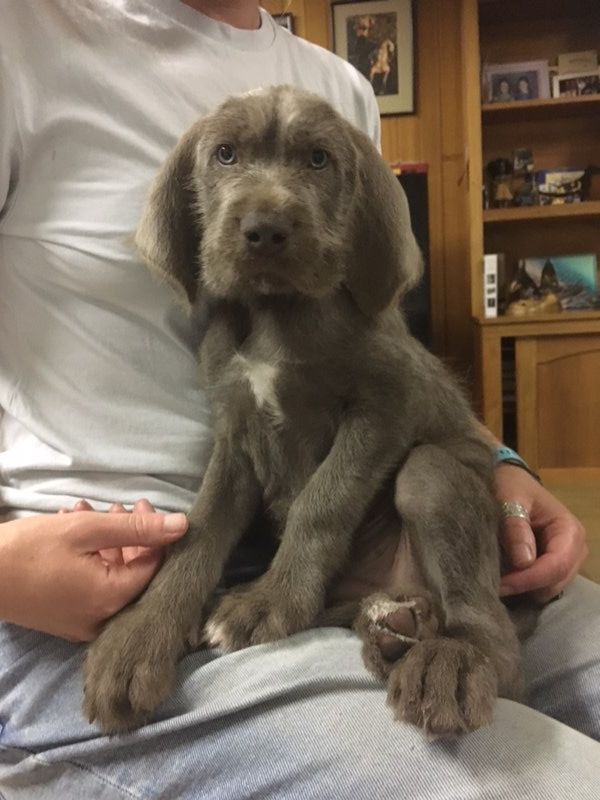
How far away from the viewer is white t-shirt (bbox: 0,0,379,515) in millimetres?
1135

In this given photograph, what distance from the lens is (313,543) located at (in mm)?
1149

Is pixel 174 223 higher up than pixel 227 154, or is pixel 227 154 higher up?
pixel 227 154

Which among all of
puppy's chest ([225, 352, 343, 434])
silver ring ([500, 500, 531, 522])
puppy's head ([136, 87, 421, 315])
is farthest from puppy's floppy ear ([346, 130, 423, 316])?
silver ring ([500, 500, 531, 522])

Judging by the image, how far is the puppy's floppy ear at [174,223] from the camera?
120cm

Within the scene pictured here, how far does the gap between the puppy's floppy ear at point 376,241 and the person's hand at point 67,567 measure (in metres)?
0.51

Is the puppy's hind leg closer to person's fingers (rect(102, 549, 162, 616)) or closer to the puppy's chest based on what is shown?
the puppy's chest

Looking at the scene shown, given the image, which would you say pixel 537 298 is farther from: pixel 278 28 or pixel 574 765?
pixel 574 765

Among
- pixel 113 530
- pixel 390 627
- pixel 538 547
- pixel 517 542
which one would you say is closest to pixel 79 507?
pixel 113 530

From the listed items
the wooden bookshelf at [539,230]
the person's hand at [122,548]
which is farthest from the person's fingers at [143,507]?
the wooden bookshelf at [539,230]

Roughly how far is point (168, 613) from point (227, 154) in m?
0.73

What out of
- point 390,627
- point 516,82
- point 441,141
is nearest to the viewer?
point 390,627

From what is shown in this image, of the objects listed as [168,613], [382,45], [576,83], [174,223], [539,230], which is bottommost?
[168,613]

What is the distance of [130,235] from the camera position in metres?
1.22

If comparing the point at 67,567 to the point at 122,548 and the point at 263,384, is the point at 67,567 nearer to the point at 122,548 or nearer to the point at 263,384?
the point at 122,548
